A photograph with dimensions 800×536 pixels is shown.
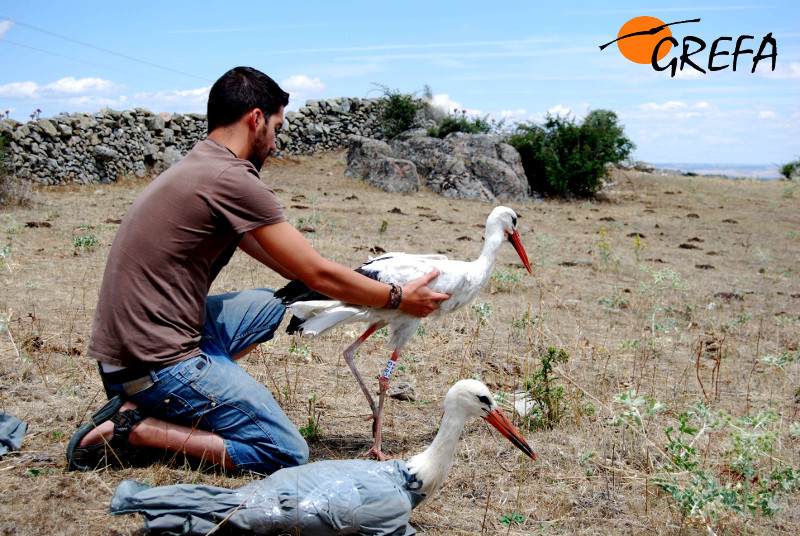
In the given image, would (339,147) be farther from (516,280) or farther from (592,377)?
(592,377)

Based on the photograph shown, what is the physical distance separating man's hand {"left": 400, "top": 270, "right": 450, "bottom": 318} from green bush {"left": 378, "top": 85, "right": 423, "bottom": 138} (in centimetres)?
1850

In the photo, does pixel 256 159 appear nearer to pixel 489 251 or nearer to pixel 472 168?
pixel 489 251

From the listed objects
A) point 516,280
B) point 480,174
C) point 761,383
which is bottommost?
point 761,383

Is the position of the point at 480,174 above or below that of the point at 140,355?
above

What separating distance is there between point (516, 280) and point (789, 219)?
11.5 metres

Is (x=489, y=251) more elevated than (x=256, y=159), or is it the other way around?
(x=256, y=159)

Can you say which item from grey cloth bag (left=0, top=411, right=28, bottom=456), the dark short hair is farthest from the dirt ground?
the dark short hair

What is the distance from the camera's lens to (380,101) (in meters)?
22.4

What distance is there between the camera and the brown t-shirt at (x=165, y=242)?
3027mm

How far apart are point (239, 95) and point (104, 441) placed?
5.94 ft

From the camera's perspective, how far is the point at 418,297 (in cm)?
377

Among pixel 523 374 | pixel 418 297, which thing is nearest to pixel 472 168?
pixel 523 374

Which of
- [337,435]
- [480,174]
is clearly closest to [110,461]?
[337,435]

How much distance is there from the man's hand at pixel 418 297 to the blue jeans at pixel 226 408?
94 centimetres
